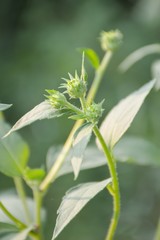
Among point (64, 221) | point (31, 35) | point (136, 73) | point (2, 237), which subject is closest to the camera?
point (64, 221)

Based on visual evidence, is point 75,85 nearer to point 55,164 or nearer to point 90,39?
point 55,164

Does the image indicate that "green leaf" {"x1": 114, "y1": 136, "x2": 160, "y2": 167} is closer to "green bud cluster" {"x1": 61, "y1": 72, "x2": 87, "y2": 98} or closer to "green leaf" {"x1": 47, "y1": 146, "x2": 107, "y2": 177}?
"green leaf" {"x1": 47, "y1": 146, "x2": 107, "y2": 177}

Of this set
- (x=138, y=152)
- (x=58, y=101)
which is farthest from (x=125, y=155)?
(x=58, y=101)

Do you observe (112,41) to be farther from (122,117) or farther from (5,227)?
(5,227)

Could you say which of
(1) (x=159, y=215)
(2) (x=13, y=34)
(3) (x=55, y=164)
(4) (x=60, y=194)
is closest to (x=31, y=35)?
(2) (x=13, y=34)

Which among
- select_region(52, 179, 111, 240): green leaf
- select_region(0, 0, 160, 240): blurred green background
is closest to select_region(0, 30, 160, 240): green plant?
select_region(52, 179, 111, 240): green leaf

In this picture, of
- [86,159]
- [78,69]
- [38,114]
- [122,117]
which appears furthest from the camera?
[78,69]

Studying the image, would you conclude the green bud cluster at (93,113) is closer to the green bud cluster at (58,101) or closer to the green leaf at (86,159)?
the green bud cluster at (58,101)
